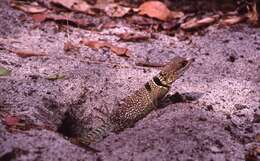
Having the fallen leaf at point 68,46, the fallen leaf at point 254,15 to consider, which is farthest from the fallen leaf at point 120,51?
the fallen leaf at point 254,15

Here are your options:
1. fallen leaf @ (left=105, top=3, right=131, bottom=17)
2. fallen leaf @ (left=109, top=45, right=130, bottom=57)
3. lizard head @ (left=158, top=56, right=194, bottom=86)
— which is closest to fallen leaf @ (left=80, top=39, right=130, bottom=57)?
fallen leaf @ (left=109, top=45, right=130, bottom=57)

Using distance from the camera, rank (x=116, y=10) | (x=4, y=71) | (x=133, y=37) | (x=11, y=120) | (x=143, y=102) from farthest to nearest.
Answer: (x=116, y=10)
(x=133, y=37)
(x=4, y=71)
(x=143, y=102)
(x=11, y=120)

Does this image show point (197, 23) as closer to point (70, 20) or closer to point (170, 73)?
point (70, 20)

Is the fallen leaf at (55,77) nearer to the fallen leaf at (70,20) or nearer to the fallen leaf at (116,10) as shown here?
the fallen leaf at (70,20)

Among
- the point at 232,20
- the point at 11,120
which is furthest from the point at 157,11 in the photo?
the point at 11,120

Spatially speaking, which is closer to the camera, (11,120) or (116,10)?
(11,120)

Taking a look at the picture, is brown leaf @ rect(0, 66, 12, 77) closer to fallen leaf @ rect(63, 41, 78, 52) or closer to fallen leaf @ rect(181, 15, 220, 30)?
fallen leaf @ rect(63, 41, 78, 52)


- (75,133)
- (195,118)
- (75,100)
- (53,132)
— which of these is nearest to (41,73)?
(75,100)
